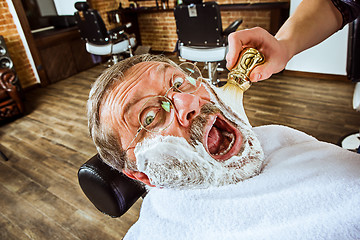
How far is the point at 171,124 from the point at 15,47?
4315 millimetres

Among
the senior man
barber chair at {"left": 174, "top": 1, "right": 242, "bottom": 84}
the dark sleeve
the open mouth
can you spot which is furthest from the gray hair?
barber chair at {"left": 174, "top": 1, "right": 242, "bottom": 84}

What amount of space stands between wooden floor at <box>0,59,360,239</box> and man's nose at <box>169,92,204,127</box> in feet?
4.10

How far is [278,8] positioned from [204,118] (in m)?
3.27

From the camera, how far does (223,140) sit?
40.4 inches

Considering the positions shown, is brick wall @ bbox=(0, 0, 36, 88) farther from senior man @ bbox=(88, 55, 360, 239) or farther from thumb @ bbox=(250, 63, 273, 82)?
thumb @ bbox=(250, 63, 273, 82)

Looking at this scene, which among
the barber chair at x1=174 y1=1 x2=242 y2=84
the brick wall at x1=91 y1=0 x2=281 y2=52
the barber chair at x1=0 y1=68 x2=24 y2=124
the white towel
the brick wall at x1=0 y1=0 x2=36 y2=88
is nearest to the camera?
the white towel

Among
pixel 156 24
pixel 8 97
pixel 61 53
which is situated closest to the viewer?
pixel 8 97

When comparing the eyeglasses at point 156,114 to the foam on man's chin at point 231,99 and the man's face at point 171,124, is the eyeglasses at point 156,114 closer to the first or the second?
the man's face at point 171,124

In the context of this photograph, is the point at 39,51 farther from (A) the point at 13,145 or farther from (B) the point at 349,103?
(B) the point at 349,103

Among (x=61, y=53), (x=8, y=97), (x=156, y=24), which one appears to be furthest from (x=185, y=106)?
(x=156, y=24)

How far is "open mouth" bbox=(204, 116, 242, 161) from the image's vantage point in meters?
0.93

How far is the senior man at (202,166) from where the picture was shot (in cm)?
82

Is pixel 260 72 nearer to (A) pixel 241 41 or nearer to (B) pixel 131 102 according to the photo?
(A) pixel 241 41

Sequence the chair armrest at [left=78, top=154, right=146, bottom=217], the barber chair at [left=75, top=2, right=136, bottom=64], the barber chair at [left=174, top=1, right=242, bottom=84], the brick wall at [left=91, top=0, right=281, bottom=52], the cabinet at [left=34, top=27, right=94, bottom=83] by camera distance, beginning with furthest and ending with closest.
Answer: the brick wall at [left=91, top=0, right=281, bottom=52]
the cabinet at [left=34, top=27, right=94, bottom=83]
the barber chair at [left=75, top=2, right=136, bottom=64]
the barber chair at [left=174, top=1, right=242, bottom=84]
the chair armrest at [left=78, top=154, right=146, bottom=217]
